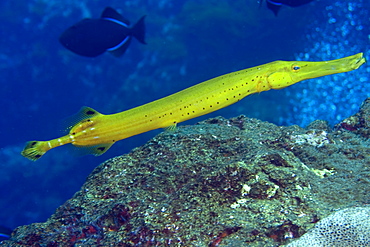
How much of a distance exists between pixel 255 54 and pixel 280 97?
210cm

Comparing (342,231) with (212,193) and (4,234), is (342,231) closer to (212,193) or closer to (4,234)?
(212,193)

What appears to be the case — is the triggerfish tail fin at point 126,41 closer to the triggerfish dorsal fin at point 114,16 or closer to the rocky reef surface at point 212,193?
the triggerfish dorsal fin at point 114,16

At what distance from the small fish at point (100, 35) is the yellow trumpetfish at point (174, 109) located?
8.49 ft

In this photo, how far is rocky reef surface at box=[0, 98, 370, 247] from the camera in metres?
2.72

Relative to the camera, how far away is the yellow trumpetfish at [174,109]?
349cm

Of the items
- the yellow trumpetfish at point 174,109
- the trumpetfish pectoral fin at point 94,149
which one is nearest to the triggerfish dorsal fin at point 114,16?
the yellow trumpetfish at point 174,109

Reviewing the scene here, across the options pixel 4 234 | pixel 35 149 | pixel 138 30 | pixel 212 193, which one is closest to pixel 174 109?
pixel 212 193

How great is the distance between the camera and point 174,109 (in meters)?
3.51

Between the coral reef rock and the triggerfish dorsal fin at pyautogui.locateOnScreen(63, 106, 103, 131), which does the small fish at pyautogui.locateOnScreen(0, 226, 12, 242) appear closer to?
the triggerfish dorsal fin at pyautogui.locateOnScreen(63, 106, 103, 131)

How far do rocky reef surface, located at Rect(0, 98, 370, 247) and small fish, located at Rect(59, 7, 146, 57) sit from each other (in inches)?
97.3

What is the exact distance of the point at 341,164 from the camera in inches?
146

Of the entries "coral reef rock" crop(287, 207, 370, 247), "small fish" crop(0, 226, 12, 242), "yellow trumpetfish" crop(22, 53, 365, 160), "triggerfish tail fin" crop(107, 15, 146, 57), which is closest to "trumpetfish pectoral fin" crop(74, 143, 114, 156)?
"yellow trumpetfish" crop(22, 53, 365, 160)

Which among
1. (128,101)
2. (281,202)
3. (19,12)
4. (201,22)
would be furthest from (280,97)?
(19,12)

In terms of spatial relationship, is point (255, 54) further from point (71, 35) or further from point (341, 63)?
point (341, 63)
